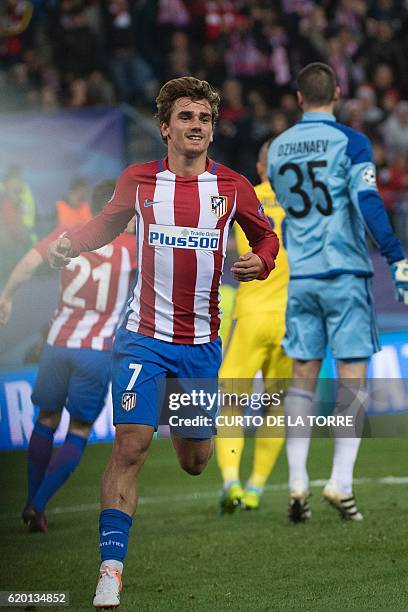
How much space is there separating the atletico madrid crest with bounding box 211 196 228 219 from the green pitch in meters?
1.59

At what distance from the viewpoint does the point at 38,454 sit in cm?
776

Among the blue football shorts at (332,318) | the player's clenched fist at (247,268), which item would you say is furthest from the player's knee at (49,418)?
the player's clenched fist at (247,268)

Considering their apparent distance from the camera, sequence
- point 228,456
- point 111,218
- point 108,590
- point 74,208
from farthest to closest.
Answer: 1. point 74,208
2. point 228,456
3. point 111,218
4. point 108,590

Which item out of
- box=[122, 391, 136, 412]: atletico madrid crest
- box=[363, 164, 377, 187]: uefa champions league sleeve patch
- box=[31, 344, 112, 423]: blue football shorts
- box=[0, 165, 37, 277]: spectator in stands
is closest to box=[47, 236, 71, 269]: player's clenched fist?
box=[122, 391, 136, 412]: atletico madrid crest

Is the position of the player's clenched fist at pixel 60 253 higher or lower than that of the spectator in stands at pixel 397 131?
higher

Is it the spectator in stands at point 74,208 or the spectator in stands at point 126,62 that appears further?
the spectator in stands at point 126,62

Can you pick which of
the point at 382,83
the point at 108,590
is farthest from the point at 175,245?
the point at 382,83

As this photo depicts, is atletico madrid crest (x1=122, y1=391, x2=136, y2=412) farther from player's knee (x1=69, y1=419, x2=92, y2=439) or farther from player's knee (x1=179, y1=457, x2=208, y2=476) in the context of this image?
player's knee (x1=69, y1=419, x2=92, y2=439)

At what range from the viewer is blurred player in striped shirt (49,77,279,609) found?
17.6ft

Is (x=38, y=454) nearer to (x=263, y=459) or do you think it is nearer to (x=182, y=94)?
(x=263, y=459)

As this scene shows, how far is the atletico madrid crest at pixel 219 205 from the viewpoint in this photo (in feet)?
17.8

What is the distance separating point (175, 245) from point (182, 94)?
0.62 meters

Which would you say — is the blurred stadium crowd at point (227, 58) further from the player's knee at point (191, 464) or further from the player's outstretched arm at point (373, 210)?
the player's knee at point (191, 464)

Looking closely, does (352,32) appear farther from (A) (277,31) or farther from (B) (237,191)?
(B) (237,191)
